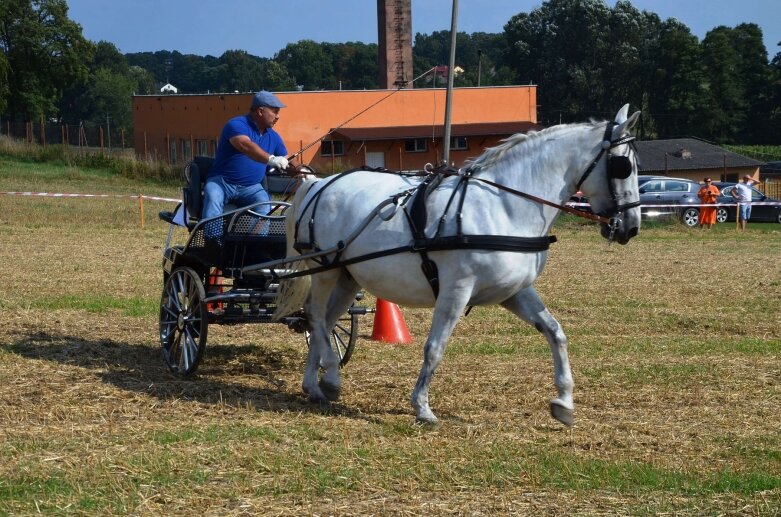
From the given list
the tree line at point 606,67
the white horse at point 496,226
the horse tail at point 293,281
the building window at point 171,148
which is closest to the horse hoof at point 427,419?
the white horse at point 496,226

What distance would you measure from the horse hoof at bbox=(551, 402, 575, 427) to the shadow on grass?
4.19 ft

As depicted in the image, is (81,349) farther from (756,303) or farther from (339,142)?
(339,142)

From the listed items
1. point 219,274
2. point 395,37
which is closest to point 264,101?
point 219,274

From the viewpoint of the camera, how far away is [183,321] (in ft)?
31.0

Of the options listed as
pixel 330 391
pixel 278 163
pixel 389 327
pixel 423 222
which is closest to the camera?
pixel 423 222

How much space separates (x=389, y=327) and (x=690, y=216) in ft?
68.2

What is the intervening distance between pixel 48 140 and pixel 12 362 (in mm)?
56298

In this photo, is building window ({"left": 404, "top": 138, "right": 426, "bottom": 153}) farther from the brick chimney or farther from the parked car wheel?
the parked car wheel

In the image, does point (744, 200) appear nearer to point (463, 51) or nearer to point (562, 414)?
point (562, 414)

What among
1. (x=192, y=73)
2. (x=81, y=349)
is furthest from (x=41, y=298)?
(x=192, y=73)

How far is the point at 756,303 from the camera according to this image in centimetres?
1347

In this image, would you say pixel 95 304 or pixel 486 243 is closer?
pixel 486 243

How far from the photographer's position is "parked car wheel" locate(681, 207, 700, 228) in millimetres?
30031

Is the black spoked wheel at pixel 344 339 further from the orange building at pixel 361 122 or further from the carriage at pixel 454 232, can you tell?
the orange building at pixel 361 122
